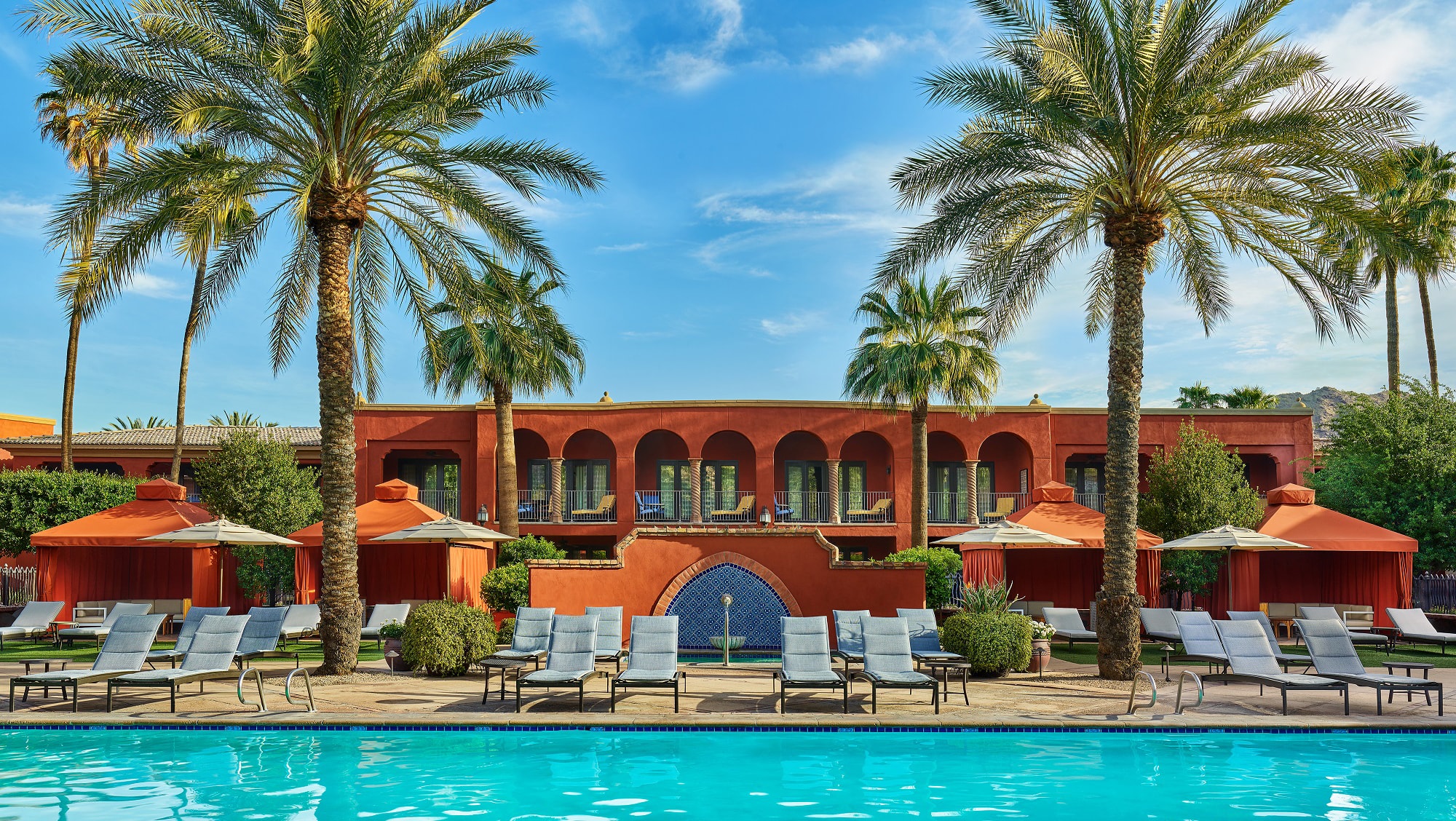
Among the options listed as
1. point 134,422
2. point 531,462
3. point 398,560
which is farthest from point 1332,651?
point 134,422

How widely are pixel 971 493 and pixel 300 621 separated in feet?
56.4

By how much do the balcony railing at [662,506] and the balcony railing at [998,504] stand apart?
26.5 ft

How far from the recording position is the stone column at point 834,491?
85.2 feet

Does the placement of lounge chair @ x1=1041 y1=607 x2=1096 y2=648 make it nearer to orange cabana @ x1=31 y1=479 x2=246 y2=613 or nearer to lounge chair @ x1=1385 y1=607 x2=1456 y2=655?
lounge chair @ x1=1385 y1=607 x2=1456 y2=655

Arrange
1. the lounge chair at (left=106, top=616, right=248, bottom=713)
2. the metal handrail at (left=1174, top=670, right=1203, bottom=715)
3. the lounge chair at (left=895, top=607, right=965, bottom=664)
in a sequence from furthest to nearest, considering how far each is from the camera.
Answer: the lounge chair at (left=895, top=607, right=965, bottom=664) → the lounge chair at (left=106, top=616, right=248, bottom=713) → the metal handrail at (left=1174, top=670, right=1203, bottom=715)

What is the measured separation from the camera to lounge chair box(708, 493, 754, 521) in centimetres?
2669

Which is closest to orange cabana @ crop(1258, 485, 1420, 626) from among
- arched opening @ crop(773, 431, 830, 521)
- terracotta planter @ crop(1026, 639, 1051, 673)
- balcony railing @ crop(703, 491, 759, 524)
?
terracotta planter @ crop(1026, 639, 1051, 673)

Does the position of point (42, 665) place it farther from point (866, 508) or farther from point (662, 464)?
point (866, 508)

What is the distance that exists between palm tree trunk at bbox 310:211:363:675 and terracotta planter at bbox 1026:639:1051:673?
8.86 meters

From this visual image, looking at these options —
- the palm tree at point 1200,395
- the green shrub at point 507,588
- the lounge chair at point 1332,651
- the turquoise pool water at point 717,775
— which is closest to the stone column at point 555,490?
the green shrub at point 507,588

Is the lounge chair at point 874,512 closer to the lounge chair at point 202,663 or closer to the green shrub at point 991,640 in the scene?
the green shrub at point 991,640

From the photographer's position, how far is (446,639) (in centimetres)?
1221

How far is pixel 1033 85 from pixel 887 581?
305 inches

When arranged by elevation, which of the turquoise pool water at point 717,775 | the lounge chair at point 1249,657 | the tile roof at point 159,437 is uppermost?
the tile roof at point 159,437
